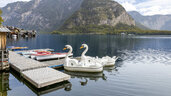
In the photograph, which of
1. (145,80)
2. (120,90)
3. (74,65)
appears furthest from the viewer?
(74,65)

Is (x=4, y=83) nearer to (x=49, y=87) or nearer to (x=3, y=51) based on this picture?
(x=3, y=51)

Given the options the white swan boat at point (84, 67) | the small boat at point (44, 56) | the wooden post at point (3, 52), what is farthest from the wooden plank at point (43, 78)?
the small boat at point (44, 56)

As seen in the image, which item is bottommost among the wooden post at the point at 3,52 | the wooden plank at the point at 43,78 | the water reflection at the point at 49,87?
the water reflection at the point at 49,87

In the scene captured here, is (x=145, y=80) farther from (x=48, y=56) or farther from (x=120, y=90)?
(x=48, y=56)

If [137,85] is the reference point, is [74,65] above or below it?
above

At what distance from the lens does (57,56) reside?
37.7 metres

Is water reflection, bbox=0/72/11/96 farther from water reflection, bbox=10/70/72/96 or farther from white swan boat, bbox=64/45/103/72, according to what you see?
white swan boat, bbox=64/45/103/72

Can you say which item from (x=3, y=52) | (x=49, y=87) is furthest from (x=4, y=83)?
(x=49, y=87)

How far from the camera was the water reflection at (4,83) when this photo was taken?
16.4 meters

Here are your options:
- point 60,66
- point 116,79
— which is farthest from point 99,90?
→ point 60,66

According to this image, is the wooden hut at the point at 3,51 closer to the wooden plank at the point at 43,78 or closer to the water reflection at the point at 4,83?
the water reflection at the point at 4,83

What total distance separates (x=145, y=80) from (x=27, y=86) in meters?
17.9

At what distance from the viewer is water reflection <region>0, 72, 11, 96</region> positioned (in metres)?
16.4

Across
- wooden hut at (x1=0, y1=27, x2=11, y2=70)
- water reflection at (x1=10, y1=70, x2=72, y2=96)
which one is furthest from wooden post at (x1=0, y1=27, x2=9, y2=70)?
water reflection at (x1=10, y1=70, x2=72, y2=96)
